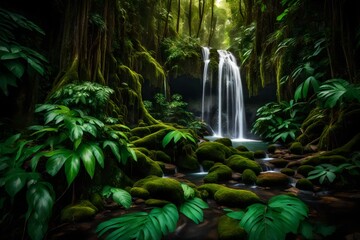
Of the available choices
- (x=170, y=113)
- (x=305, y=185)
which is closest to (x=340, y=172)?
(x=305, y=185)

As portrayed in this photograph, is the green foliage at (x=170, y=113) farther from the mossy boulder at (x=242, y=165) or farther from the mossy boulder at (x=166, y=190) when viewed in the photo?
the mossy boulder at (x=166, y=190)

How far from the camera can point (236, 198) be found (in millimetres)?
3119

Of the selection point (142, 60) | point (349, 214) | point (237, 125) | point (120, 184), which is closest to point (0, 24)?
point (120, 184)

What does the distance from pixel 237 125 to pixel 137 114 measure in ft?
22.6

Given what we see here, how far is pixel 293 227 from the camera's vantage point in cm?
121

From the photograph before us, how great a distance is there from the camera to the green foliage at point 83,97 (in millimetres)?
3664

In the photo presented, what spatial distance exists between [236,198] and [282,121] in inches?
249

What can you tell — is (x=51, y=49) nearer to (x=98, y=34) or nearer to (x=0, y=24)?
(x=98, y=34)

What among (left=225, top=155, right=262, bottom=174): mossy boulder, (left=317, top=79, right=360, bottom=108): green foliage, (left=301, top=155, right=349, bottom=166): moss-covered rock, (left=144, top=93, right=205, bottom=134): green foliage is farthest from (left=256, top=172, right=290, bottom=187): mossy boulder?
(left=144, top=93, right=205, bottom=134): green foliage

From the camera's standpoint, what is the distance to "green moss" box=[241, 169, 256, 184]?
14.3ft

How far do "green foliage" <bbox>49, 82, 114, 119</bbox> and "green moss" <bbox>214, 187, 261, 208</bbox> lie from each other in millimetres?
2548

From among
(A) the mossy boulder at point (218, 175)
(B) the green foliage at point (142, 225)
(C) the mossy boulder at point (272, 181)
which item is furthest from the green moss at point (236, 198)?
(B) the green foliage at point (142, 225)

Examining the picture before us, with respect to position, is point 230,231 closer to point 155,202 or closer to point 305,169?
point 155,202

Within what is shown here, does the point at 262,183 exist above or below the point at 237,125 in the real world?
below
